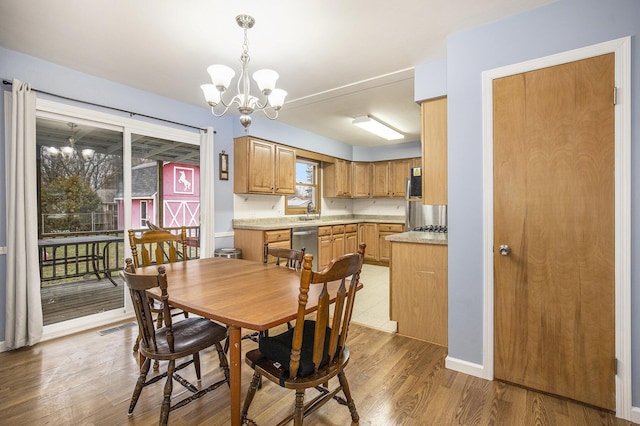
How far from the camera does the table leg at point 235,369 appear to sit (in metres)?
1.35

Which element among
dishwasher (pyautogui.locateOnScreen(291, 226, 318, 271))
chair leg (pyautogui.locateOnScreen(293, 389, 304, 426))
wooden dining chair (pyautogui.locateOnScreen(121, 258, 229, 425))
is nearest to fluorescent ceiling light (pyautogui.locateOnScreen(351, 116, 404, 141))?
dishwasher (pyautogui.locateOnScreen(291, 226, 318, 271))

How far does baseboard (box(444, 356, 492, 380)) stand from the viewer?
2.15 metres

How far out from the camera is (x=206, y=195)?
12.9 ft

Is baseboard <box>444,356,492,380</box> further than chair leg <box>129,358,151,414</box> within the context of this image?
Yes

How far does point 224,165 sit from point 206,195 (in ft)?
1.80

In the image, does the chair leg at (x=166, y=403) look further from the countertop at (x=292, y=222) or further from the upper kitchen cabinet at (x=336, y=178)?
the upper kitchen cabinet at (x=336, y=178)

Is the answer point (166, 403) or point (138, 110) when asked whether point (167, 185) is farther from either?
point (166, 403)

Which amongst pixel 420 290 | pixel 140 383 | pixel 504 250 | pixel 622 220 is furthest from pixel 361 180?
pixel 140 383

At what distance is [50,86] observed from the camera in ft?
8.96

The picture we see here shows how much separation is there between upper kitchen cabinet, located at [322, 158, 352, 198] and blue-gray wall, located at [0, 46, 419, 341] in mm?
563

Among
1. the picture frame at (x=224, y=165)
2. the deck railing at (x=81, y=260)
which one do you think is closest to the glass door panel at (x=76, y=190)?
the deck railing at (x=81, y=260)

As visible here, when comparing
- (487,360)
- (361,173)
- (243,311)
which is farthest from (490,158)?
(361,173)

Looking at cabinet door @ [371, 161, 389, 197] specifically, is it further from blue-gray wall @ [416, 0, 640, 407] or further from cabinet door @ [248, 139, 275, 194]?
blue-gray wall @ [416, 0, 640, 407]

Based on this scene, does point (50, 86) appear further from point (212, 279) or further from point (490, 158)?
point (490, 158)
